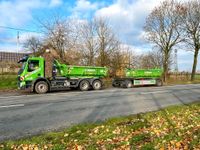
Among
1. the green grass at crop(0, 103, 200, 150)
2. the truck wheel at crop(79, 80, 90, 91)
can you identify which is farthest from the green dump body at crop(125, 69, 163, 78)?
the green grass at crop(0, 103, 200, 150)

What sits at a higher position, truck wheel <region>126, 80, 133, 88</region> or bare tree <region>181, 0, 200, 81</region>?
bare tree <region>181, 0, 200, 81</region>

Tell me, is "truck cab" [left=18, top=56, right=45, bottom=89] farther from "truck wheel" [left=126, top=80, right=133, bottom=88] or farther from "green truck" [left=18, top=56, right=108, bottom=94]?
"truck wheel" [left=126, top=80, right=133, bottom=88]

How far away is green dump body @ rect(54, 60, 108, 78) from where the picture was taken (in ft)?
73.8

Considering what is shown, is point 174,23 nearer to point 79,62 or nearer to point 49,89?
point 79,62

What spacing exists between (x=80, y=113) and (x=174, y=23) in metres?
32.3

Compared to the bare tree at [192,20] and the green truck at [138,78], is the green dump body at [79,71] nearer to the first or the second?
the green truck at [138,78]

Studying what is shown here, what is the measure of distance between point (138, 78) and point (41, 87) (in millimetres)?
11634

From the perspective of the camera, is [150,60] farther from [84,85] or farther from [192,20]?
[84,85]

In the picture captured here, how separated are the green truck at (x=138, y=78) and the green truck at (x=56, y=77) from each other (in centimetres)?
339

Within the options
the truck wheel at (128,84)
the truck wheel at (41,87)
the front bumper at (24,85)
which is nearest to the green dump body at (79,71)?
the truck wheel at (41,87)

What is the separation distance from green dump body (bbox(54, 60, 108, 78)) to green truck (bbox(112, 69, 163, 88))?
3389mm

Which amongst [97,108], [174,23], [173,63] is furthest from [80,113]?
[173,63]

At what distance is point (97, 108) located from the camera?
11617 mm

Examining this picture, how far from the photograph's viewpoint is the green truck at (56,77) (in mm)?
20562
